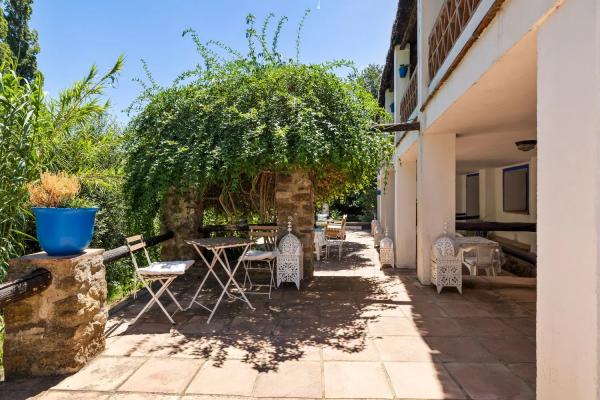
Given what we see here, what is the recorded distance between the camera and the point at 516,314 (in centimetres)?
391

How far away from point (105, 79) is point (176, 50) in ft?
13.9

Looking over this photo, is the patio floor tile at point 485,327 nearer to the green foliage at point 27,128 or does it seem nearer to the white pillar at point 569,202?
the white pillar at point 569,202

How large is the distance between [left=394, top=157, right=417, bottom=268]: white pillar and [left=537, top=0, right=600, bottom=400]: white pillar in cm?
556

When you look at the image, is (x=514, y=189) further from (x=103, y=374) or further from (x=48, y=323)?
(x=48, y=323)

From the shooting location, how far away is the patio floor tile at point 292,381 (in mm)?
2307

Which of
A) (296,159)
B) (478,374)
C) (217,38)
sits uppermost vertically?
(217,38)

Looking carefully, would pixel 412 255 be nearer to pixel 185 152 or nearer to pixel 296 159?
pixel 296 159

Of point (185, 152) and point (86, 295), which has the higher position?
point (185, 152)

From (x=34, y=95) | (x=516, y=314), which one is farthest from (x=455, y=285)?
(x=34, y=95)

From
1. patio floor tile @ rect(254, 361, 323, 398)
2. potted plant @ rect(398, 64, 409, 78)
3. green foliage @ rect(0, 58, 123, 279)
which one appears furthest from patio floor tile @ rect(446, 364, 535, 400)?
potted plant @ rect(398, 64, 409, 78)

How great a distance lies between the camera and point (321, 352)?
2938 millimetres

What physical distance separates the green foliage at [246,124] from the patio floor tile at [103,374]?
7.90 feet

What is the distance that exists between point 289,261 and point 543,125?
12.1 feet

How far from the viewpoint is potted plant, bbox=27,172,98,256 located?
2.54 meters
